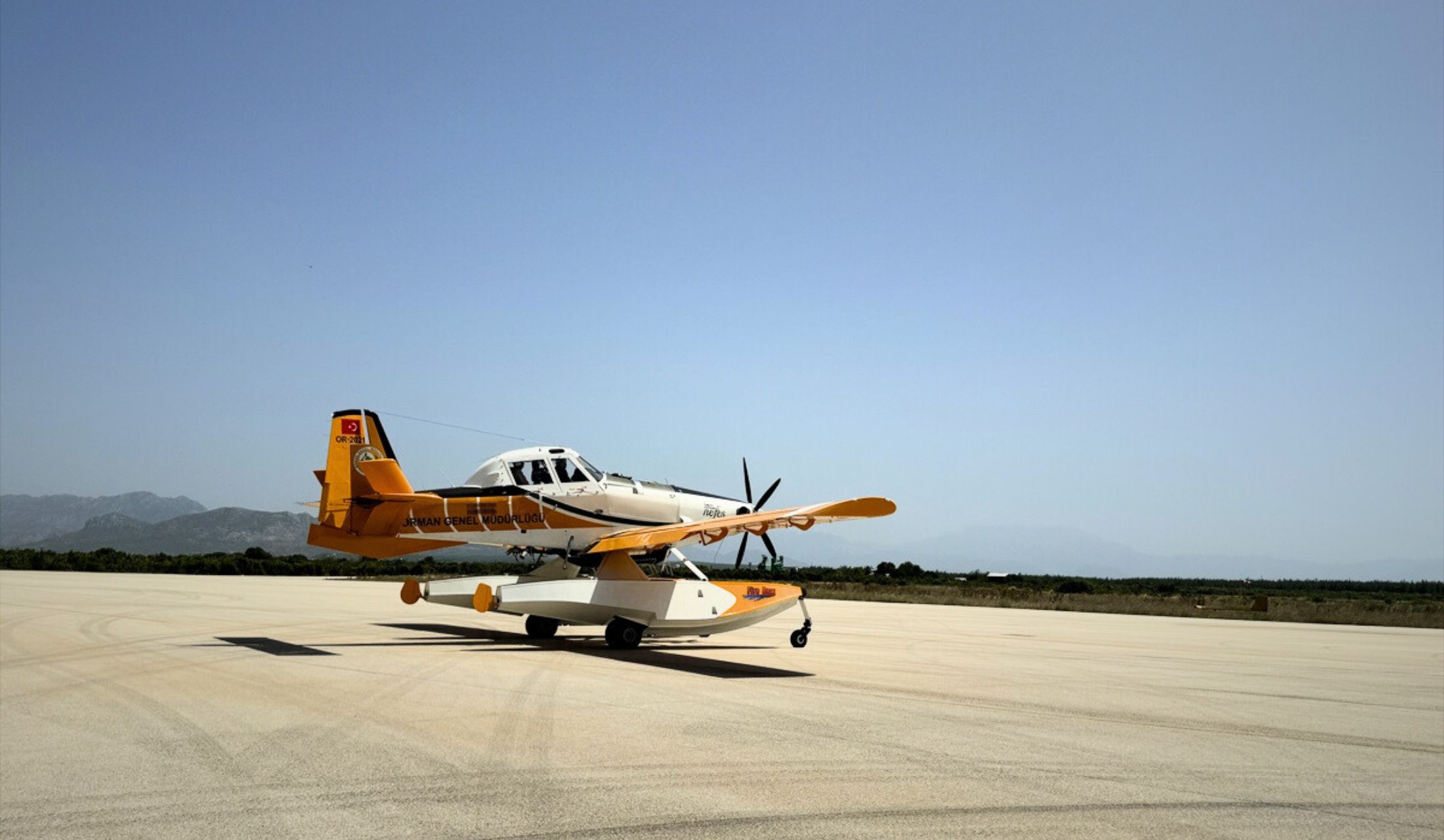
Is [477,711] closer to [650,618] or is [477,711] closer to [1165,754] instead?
[1165,754]

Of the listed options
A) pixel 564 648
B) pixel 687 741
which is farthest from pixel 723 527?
pixel 687 741

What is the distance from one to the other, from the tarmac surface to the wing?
2039 millimetres

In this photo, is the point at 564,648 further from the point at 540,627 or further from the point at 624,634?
the point at 540,627

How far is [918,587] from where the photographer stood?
5791cm

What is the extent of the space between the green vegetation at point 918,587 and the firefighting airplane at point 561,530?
212cm

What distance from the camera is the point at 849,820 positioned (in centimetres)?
672

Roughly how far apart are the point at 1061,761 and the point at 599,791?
4.22m

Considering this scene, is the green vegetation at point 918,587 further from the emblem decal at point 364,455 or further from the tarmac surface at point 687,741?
the tarmac surface at point 687,741

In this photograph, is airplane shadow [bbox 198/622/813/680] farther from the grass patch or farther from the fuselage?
the grass patch

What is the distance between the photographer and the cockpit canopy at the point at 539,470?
803 inches

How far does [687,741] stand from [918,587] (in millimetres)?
50243

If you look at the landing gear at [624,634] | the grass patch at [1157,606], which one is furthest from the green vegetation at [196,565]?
the landing gear at [624,634]

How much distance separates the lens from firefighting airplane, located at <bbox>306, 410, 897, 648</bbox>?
62.2ft

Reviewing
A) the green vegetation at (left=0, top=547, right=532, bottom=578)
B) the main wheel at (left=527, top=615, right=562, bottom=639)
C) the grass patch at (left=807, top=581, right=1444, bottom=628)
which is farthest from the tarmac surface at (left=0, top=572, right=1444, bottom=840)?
the green vegetation at (left=0, top=547, right=532, bottom=578)
